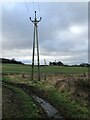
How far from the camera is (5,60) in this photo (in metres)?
89.4

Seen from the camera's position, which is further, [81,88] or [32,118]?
[81,88]

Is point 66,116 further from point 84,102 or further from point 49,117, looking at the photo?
point 84,102

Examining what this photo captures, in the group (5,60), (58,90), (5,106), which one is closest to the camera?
(5,106)

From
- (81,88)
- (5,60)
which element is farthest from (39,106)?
(5,60)

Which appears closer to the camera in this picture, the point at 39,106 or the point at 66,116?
the point at 66,116

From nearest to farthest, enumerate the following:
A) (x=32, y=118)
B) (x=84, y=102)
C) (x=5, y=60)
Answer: (x=32, y=118) < (x=84, y=102) < (x=5, y=60)

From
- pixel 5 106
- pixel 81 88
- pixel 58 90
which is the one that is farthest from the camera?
pixel 58 90

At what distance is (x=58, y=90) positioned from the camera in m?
26.5

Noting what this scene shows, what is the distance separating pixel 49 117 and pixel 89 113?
7.85ft

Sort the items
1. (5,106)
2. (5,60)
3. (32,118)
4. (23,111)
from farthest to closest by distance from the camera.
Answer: (5,60) < (5,106) < (23,111) < (32,118)

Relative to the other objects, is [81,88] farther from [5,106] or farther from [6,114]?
[6,114]

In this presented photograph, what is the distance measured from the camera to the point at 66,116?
15.1m


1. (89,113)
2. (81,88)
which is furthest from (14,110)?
(81,88)

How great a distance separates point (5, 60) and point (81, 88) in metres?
67.7
